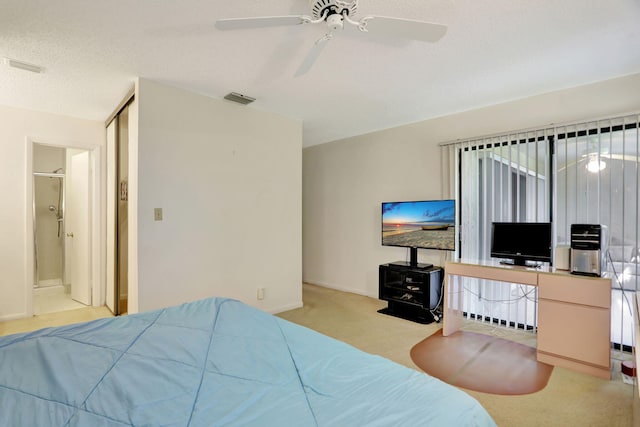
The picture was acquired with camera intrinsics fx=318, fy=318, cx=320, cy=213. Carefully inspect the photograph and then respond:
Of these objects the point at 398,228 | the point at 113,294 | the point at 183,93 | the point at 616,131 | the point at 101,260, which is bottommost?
the point at 113,294

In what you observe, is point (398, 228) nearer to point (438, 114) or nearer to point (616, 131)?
point (438, 114)

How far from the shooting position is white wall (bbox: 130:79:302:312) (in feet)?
9.68

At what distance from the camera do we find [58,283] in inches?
203

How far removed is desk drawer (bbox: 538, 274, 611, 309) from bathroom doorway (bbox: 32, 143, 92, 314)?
514 centimetres

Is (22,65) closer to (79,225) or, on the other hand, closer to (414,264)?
(79,225)

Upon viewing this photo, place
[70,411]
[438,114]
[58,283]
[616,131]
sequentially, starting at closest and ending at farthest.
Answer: [70,411]
[616,131]
[438,114]
[58,283]

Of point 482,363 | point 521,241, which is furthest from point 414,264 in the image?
point 482,363

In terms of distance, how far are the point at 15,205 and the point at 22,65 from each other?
1883 mm

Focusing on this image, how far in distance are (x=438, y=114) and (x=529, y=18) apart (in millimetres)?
1953

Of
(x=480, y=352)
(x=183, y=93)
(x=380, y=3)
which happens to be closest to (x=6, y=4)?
(x=183, y=93)

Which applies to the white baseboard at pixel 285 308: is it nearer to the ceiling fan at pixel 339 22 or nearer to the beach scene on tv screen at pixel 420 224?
the beach scene on tv screen at pixel 420 224

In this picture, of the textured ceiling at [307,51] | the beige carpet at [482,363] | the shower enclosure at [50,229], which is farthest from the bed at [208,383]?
the shower enclosure at [50,229]

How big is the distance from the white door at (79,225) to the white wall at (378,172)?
3252mm

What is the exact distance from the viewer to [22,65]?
2584mm
